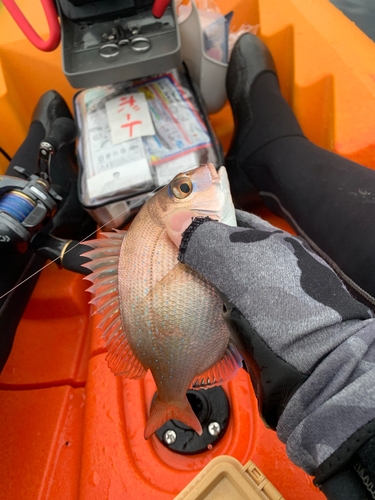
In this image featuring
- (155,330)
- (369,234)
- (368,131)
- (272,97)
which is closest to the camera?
(155,330)

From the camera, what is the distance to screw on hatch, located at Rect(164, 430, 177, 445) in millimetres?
823

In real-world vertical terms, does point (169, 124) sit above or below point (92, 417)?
above

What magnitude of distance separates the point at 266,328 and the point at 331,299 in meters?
0.12

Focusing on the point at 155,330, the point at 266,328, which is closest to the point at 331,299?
the point at 266,328

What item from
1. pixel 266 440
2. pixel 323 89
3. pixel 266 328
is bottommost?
pixel 266 440

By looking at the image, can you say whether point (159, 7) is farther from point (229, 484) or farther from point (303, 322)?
point (229, 484)

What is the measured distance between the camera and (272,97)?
1312 millimetres

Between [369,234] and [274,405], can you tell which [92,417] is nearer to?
[274,405]

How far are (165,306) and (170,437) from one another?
437mm

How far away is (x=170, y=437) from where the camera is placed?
83 centimetres

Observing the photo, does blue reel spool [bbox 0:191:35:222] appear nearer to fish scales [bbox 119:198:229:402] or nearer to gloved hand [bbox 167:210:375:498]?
fish scales [bbox 119:198:229:402]

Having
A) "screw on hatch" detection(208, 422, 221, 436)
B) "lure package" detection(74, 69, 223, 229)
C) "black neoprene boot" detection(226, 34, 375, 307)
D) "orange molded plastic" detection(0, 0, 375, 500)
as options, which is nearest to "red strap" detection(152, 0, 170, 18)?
"lure package" detection(74, 69, 223, 229)

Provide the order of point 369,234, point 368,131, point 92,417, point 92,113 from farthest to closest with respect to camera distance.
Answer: point 92,113, point 368,131, point 92,417, point 369,234

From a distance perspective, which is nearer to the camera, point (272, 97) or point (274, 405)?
point (274, 405)
